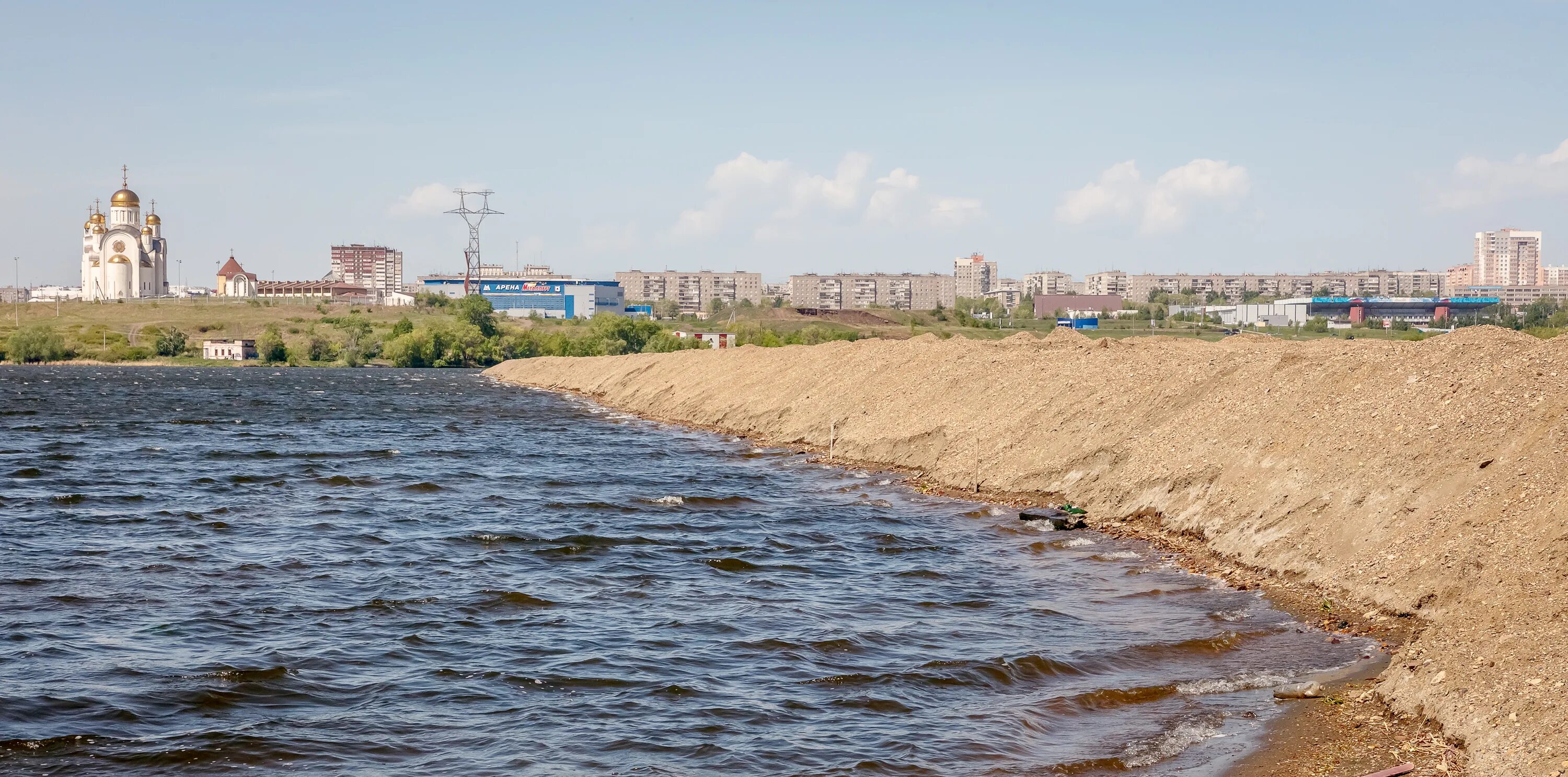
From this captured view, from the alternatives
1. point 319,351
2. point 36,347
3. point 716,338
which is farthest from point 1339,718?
point 36,347

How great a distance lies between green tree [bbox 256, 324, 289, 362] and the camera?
18238 centimetres

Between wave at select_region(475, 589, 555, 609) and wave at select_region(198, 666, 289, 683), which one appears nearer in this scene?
wave at select_region(198, 666, 289, 683)

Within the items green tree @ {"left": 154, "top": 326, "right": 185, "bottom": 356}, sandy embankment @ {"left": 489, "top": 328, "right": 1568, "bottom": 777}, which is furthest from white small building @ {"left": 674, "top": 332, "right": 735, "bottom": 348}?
sandy embankment @ {"left": 489, "top": 328, "right": 1568, "bottom": 777}

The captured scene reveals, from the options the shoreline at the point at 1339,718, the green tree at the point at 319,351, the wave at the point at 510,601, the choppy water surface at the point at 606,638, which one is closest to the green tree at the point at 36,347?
the green tree at the point at 319,351

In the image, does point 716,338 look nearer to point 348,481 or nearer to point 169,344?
point 169,344

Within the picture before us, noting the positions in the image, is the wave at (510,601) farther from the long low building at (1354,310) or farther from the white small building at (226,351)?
the white small building at (226,351)

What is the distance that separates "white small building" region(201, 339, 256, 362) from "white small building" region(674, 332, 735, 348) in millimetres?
68493

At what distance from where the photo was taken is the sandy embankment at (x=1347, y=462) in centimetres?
1241

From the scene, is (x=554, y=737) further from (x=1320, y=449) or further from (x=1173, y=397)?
(x=1173, y=397)

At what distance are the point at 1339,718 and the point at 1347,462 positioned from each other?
9885 millimetres

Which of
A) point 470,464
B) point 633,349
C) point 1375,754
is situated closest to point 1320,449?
point 1375,754

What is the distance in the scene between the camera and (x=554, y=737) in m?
12.6

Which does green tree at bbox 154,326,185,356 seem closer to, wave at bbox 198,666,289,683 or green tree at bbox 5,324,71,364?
green tree at bbox 5,324,71,364

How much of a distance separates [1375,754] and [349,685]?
35.9ft
